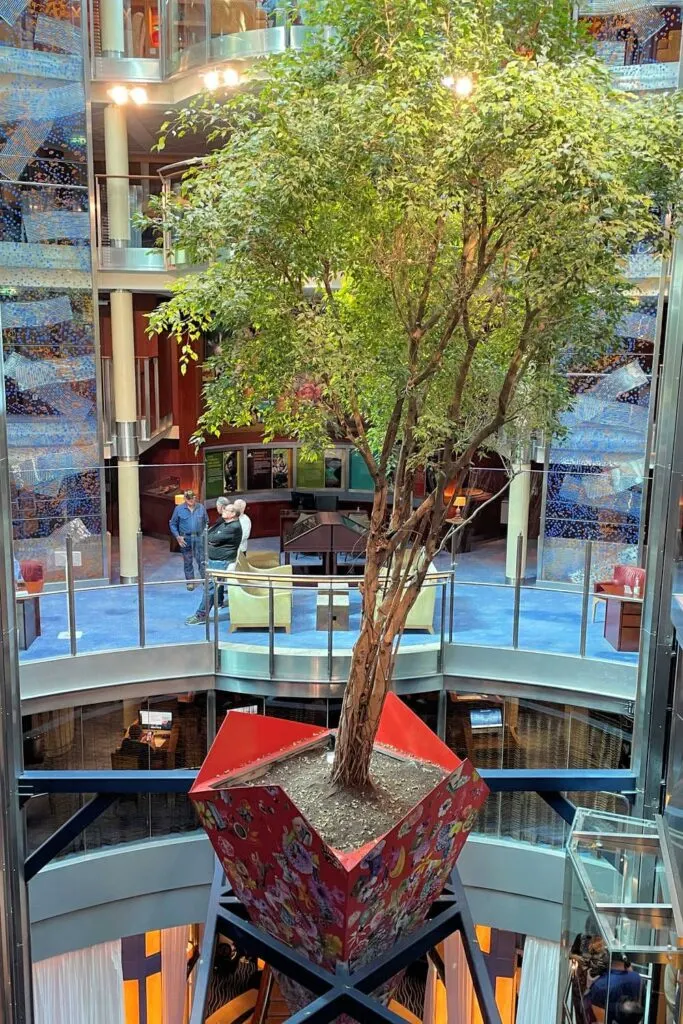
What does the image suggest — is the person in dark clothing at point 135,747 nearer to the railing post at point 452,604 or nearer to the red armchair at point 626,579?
the railing post at point 452,604

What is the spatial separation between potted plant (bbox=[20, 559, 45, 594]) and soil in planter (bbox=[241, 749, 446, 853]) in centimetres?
283

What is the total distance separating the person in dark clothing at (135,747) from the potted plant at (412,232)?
274cm

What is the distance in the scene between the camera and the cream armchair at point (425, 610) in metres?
8.11

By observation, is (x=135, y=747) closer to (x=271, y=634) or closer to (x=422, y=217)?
(x=271, y=634)

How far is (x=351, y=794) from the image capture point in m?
5.58

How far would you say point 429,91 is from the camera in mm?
4648

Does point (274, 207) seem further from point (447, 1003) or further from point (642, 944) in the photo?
point (447, 1003)

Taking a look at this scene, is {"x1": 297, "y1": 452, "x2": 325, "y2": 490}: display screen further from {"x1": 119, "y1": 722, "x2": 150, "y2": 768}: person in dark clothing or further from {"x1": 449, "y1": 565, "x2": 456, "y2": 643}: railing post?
{"x1": 119, "y1": 722, "x2": 150, "y2": 768}: person in dark clothing

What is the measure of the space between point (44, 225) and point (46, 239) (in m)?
0.13

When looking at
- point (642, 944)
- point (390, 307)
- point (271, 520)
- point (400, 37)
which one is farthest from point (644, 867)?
point (271, 520)

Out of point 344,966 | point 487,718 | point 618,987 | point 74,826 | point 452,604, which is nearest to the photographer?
point 618,987

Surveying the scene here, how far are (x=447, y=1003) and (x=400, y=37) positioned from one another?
26.3 ft

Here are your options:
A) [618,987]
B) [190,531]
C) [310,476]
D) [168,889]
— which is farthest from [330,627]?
[310,476]

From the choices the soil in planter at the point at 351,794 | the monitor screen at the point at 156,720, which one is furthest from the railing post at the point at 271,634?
the soil in planter at the point at 351,794
